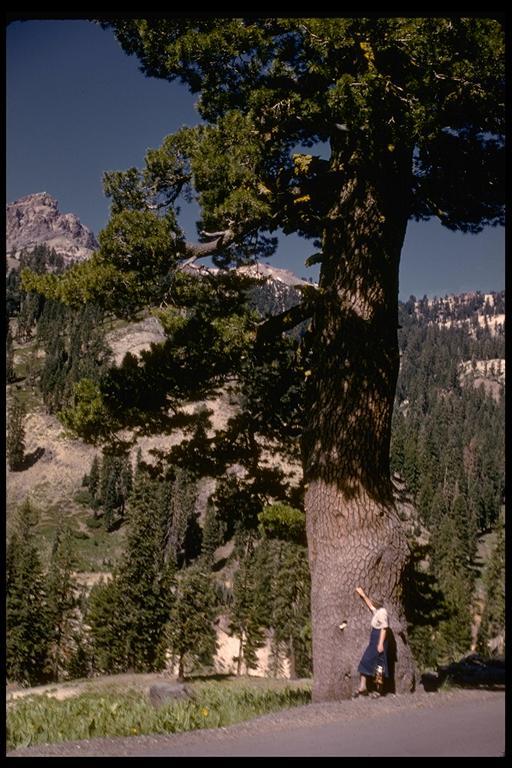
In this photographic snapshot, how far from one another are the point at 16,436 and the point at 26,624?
86.3m

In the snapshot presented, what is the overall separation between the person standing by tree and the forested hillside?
3.54 feet

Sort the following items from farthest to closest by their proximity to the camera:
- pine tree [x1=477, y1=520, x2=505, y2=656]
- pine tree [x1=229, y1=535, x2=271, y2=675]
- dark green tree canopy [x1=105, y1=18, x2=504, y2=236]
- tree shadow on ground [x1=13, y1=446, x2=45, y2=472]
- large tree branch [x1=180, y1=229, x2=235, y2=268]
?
tree shadow on ground [x1=13, y1=446, x2=45, y2=472]
pine tree [x1=477, y1=520, x2=505, y2=656]
pine tree [x1=229, y1=535, x2=271, y2=675]
large tree branch [x1=180, y1=229, x2=235, y2=268]
dark green tree canopy [x1=105, y1=18, x2=504, y2=236]

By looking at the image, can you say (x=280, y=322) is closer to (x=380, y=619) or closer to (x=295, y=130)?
(x=295, y=130)

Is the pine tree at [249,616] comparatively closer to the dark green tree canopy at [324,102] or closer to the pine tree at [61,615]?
the pine tree at [61,615]

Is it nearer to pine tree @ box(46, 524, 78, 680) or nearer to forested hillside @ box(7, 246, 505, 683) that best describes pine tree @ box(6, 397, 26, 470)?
forested hillside @ box(7, 246, 505, 683)


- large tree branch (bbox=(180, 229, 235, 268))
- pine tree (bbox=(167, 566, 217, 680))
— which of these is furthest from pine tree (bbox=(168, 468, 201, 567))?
large tree branch (bbox=(180, 229, 235, 268))

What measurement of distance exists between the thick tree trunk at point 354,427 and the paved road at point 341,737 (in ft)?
4.43

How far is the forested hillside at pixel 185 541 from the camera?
1157 centimetres

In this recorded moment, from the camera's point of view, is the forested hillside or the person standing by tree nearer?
the person standing by tree

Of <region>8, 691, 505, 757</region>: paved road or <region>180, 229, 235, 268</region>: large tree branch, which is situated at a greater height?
<region>180, 229, 235, 268</region>: large tree branch

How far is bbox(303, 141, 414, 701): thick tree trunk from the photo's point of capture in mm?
7375

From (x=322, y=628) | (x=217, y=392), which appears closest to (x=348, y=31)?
(x=217, y=392)

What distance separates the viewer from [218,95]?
27.3 feet

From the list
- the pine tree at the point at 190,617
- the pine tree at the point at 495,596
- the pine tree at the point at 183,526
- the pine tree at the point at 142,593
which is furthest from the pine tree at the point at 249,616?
the pine tree at the point at 183,526
